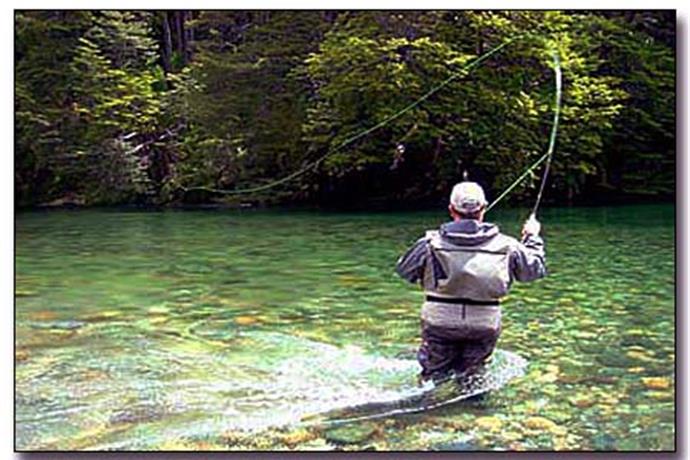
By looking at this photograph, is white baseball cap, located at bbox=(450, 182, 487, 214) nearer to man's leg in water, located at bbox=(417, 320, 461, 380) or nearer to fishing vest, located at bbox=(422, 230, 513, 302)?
fishing vest, located at bbox=(422, 230, 513, 302)

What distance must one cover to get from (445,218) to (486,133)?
0.87m

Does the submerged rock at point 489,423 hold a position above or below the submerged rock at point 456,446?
above

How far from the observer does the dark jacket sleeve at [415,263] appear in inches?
140

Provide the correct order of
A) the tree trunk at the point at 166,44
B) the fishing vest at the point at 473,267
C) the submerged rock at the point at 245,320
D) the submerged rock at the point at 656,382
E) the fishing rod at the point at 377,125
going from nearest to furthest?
1. the fishing vest at the point at 473,267
2. the submerged rock at the point at 656,382
3. the submerged rock at the point at 245,320
4. the tree trunk at the point at 166,44
5. the fishing rod at the point at 377,125

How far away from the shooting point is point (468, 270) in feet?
11.5

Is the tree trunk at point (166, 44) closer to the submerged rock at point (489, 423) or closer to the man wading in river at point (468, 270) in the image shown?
the man wading in river at point (468, 270)

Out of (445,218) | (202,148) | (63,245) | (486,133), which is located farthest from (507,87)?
(63,245)

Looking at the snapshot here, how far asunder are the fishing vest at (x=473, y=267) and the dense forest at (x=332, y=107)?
13.3ft

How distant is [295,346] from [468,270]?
1.49 metres

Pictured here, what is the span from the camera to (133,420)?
3680mm

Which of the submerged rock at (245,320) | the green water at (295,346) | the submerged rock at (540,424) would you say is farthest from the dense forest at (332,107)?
the submerged rock at (540,424)

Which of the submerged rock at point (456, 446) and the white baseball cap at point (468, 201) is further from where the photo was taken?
the white baseball cap at point (468, 201)

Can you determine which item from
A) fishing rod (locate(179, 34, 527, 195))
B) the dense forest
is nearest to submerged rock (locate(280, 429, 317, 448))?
the dense forest

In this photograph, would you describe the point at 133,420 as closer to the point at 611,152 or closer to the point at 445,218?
the point at 445,218
